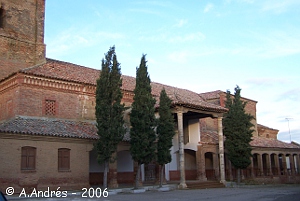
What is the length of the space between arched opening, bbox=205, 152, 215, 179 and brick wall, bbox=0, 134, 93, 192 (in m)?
13.3

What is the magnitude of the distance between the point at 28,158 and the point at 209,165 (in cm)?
1755

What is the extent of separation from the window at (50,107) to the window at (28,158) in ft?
11.2

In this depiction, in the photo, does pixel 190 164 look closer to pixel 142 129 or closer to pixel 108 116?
pixel 142 129

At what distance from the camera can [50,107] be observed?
71.6 feet

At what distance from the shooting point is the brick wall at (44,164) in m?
17.7

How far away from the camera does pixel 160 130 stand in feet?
68.9

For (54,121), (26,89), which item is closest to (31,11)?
(26,89)

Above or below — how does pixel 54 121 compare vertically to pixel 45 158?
above

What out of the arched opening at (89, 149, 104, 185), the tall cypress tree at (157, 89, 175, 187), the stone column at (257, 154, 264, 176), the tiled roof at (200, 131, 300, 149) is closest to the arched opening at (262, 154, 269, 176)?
the stone column at (257, 154, 264, 176)

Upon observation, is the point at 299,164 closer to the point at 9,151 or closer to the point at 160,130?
the point at 160,130

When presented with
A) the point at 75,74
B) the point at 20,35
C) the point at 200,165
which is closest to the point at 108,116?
the point at 75,74

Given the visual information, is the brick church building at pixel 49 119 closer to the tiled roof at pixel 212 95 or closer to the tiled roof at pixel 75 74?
the tiled roof at pixel 75 74

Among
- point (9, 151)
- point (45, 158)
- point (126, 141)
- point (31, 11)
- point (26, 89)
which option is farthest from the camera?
point (31, 11)

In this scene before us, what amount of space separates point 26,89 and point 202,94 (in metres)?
22.2
